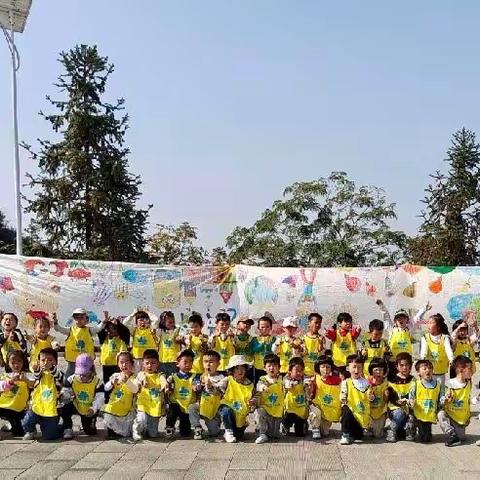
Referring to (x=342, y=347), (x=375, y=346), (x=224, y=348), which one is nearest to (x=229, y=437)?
(x=224, y=348)

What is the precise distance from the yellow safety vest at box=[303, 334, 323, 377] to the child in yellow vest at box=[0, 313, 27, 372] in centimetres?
316

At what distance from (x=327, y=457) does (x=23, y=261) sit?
7663 millimetres

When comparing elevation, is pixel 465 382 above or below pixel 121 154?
below

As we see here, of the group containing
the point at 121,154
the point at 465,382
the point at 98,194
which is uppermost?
the point at 121,154

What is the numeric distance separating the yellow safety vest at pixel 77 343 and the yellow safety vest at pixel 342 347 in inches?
112

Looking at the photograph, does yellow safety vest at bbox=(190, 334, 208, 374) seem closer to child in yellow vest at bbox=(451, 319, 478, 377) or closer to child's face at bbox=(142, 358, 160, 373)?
child's face at bbox=(142, 358, 160, 373)

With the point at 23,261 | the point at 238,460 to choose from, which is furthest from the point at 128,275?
the point at 238,460

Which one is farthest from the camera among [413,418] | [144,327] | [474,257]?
[474,257]

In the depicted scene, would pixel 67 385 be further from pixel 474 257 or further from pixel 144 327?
pixel 474 257

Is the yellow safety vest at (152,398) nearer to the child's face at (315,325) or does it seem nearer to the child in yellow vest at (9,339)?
the child in yellow vest at (9,339)

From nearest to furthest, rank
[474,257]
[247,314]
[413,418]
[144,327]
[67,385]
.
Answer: [413,418] < [67,385] < [144,327] < [247,314] < [474,257]

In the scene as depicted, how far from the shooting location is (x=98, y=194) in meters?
18.4

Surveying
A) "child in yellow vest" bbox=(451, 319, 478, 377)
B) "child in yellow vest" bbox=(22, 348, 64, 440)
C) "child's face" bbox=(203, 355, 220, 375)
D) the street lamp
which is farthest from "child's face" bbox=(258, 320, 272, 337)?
the street lamp

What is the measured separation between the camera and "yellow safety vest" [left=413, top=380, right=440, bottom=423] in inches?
238
